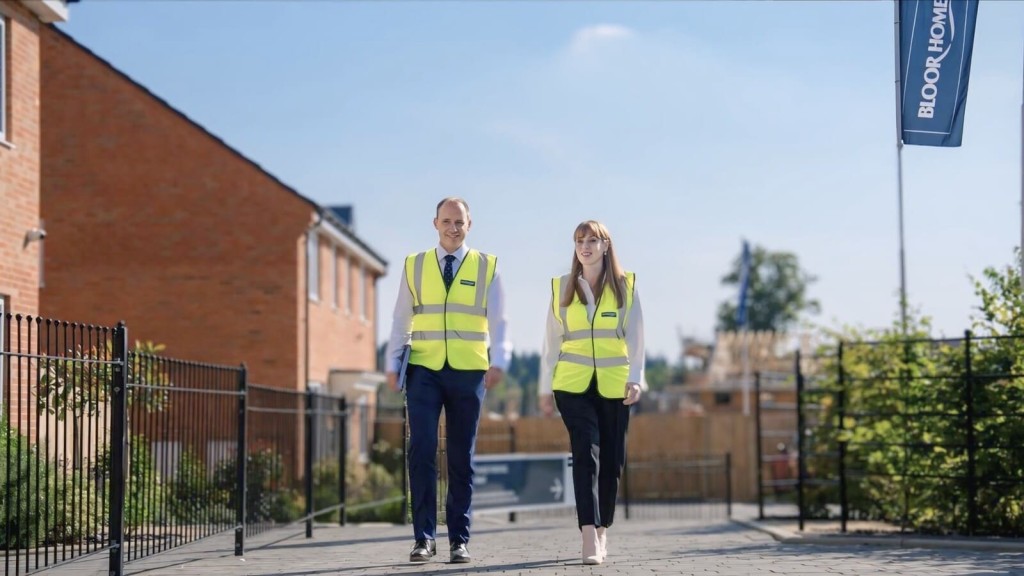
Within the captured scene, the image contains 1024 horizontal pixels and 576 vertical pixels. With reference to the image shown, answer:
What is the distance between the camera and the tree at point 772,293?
92.4 m

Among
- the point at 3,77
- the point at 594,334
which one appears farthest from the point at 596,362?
the point at 3,77

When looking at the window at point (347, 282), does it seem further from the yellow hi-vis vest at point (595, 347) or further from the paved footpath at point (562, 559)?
the yellow hi-vis vest at point (595, 347)

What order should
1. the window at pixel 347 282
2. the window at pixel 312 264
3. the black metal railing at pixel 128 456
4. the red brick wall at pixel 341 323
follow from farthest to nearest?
the window at pixel 347 282
the red brick wall at pixel 341 323
the window at pixel 312 264
the black metal railing at pixel 128 456

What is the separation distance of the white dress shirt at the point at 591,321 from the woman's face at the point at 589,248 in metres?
0.18

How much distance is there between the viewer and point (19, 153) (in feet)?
49.8

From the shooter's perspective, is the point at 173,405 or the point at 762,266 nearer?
the point at 173,405

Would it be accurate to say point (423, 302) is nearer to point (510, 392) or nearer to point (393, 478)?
point (393, 478)

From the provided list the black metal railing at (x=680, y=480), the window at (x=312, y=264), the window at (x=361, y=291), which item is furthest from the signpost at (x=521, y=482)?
the window at (x=361, y=291)

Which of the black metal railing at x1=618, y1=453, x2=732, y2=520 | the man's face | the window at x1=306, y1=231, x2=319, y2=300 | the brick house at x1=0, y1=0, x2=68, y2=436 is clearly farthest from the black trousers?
the black metal railing at x1=618, y1=453, x2=732, y2=520

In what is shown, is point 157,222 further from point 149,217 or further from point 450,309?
point 450,309

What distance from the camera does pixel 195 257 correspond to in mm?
28453

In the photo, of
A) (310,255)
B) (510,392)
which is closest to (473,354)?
(310,255)

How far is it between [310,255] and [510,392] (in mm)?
81614

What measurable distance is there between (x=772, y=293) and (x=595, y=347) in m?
86.0
